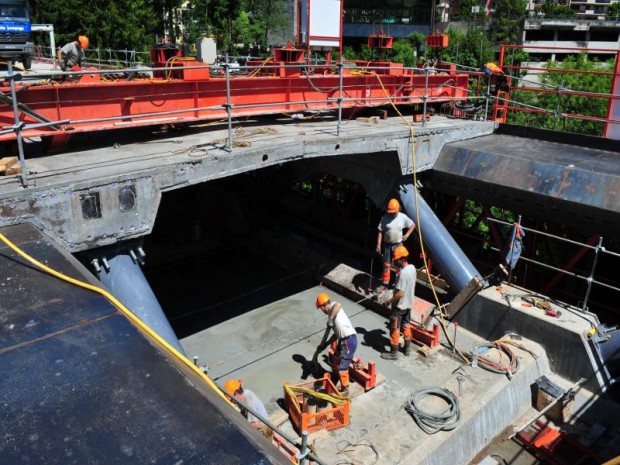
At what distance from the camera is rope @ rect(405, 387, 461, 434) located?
751cm

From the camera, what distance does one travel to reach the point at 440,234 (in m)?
11.0

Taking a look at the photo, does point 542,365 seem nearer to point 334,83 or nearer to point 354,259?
point 354,259

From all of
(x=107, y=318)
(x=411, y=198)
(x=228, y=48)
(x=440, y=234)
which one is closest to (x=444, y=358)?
(x=440, y=234)

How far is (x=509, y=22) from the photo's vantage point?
68.9 meters

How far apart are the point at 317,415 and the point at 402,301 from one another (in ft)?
8.96

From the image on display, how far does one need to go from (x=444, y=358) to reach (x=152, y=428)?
7.41 m

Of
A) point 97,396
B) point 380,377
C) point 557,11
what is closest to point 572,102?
point 380,377

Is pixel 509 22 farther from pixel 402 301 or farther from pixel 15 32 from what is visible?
pixel 402 301

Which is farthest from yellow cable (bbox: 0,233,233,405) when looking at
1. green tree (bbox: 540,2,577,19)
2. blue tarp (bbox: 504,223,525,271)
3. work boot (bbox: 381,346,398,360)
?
green tree (bbox: 540,2,577,19)

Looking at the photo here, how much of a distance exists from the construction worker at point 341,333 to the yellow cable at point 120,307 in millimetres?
3687

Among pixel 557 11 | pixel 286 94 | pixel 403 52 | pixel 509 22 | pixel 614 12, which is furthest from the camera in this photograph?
pixel 557 11

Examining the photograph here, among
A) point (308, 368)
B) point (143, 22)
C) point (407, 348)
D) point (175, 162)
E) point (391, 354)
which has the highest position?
point (143, 22)

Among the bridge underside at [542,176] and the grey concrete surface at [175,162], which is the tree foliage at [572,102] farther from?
the grey concrete surface at [175,162]

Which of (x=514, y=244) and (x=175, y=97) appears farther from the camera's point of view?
(x=514, y=244)
